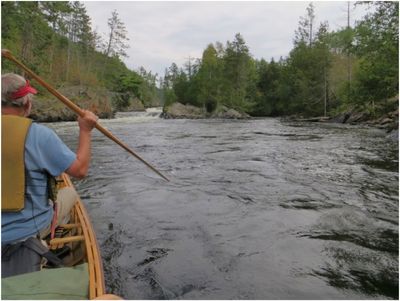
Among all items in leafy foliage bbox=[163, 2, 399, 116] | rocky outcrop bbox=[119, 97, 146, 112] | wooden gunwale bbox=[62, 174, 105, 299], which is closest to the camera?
wooden gunwale bbox=[62, 174, 105, 299]

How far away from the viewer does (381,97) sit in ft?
69.8

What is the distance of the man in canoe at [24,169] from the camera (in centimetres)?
224

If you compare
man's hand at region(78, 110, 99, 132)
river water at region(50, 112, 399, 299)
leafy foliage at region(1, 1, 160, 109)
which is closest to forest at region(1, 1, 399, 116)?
leafy foliage at region(1, 1, 160, 109)

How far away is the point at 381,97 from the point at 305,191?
17.1 m

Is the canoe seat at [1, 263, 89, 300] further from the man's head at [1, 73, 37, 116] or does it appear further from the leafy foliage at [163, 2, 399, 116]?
the leafy foliage at [163, 2, 399, 116]

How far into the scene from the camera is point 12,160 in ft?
7.35

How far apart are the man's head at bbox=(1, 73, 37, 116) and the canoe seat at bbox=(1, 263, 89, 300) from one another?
3.41ft

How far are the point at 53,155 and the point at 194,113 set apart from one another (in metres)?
38.0

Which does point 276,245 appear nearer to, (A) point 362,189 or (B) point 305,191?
(B) point 305,191

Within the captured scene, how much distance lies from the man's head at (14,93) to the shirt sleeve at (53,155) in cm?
23

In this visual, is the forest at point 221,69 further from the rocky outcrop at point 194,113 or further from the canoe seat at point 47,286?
the canoe seat at point 47,286

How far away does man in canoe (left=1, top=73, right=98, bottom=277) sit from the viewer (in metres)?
2.24

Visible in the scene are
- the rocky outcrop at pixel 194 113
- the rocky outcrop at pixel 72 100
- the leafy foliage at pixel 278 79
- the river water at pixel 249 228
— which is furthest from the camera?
the rocky outcrop at pixel 194 113

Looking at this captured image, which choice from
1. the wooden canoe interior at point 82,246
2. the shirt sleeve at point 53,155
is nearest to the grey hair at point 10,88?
the shirt sleeve at point 53,155
